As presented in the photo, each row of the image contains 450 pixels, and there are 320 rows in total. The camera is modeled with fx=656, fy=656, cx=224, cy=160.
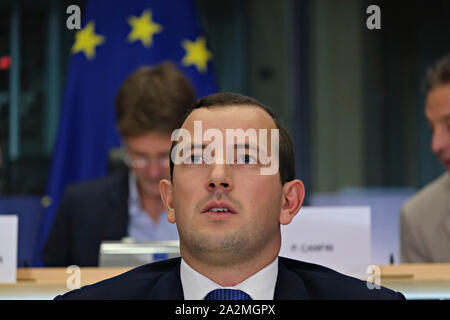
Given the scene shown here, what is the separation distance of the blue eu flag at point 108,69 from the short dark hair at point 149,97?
125 mm

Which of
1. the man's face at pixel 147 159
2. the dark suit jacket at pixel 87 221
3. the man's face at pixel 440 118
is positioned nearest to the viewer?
the man's face at pixel 440 118

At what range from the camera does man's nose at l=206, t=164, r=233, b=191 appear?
2.98 ft

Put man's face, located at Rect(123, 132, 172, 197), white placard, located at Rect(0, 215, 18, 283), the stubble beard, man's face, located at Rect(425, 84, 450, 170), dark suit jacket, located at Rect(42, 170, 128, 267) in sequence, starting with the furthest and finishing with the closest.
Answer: dark suit jacket, located at Rect(42, 170, 128, 267) < man's face, located at Rect(123, 132, 172, 197) < man's face, located at Rect(425, 84, 450, 170) < white placard, located at Rect(0, 215, 18, 283) < the stubble beard

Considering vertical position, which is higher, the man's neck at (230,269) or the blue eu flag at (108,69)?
the blue eu flag at (108,69)

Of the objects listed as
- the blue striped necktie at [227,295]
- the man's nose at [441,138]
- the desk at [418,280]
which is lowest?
the desk at [418,280]

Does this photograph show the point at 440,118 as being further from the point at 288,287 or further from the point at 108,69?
the point at 108,69

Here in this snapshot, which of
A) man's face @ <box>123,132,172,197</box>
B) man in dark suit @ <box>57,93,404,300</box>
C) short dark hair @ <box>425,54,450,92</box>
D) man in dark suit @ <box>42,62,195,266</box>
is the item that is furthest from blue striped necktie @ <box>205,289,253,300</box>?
short dark hair @ <box>425,54,450,92</box>

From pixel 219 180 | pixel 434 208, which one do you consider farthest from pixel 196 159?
pixel 434 208

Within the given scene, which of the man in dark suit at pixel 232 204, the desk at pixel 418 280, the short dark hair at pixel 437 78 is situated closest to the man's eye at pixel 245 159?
the man in dark suit at pixel 232 204

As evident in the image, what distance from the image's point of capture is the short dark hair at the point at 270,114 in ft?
3.11

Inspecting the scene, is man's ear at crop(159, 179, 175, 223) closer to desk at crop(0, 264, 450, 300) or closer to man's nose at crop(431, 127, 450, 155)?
desk at crop(0, 264, 450, 300)

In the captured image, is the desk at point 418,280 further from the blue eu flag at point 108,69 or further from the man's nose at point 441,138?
the blue eu flag at point 108,69

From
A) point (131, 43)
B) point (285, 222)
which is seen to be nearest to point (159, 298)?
point (285, 222)

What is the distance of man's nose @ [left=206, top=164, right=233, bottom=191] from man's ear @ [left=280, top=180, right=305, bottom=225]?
0.09 meters
